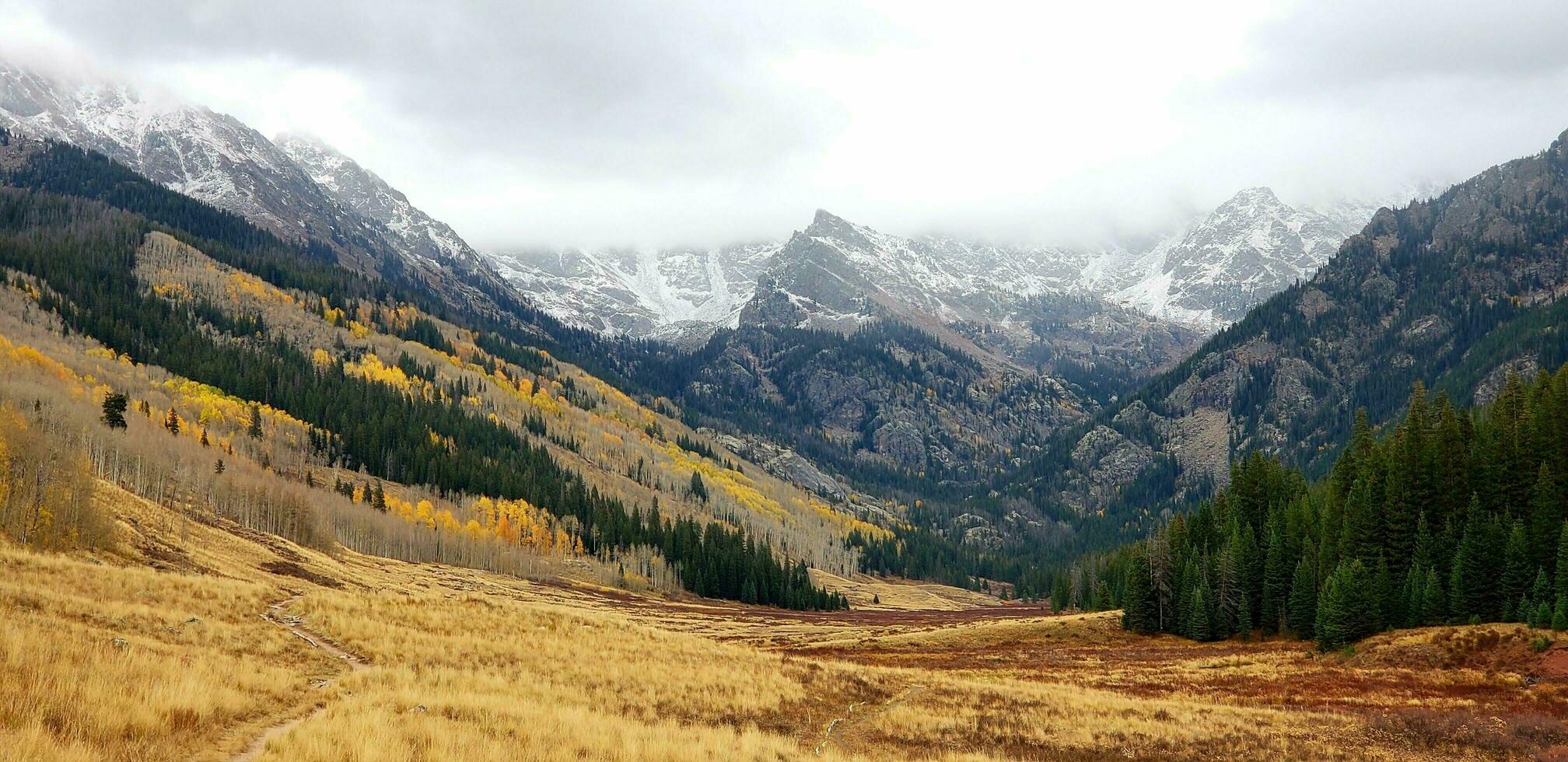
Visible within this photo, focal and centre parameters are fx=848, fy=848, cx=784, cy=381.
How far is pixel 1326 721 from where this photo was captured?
3092 centimetres

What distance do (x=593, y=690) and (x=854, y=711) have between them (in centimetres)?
972

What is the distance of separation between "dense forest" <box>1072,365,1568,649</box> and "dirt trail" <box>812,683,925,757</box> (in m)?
39.4

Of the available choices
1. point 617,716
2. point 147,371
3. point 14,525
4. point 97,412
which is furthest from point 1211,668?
point 147,371

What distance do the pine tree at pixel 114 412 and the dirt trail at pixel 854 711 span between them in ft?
457

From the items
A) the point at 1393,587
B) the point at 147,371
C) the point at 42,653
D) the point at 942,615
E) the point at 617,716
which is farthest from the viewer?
the point at 147,371

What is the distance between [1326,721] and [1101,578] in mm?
102161

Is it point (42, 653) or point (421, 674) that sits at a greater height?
point (42, 653)

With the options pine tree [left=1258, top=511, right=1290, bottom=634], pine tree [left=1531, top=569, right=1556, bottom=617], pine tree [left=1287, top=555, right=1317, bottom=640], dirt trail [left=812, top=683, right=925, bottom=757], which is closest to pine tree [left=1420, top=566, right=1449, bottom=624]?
pine tree [left=1531, top=569, right=1556, bottom=617]

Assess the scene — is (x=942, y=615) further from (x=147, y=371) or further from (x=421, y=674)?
(x=147, y=371)

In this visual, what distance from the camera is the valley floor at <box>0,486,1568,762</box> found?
1516cm

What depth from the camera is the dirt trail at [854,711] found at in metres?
25.2

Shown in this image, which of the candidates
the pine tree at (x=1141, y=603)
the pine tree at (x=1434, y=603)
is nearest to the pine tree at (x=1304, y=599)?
the pine tree at (x=1434, y=603)

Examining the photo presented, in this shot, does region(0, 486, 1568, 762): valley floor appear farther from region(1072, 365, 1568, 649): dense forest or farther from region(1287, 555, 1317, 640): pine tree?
region(1287, 555, 1317, 640): pine tree

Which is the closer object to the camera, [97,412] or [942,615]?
[97,412]
